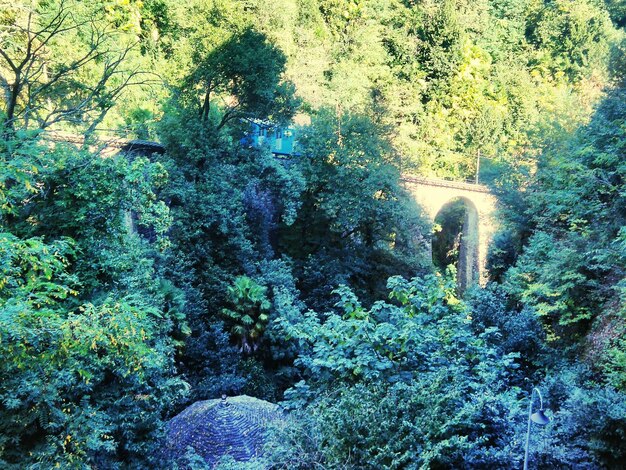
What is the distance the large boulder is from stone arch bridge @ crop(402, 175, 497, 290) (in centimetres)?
1108

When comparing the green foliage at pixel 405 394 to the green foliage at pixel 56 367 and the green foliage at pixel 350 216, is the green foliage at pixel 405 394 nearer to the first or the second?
the green foliage at pixel 56 367

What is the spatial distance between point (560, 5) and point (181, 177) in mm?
29823

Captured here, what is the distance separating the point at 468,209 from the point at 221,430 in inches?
643

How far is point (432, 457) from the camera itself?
17.9 feet

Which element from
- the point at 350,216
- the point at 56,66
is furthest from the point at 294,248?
the point at 56,66

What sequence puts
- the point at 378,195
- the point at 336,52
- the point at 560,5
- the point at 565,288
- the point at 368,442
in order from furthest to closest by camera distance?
the point at 560,5 < the point at 336,52 < the point at 378,195 < the point at 565,288 < the point at 368,442

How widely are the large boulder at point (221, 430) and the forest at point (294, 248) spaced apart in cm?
72

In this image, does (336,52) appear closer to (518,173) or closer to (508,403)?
(518,173)

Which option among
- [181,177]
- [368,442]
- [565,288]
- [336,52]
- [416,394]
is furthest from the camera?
[336,52]

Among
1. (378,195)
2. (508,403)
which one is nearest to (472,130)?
(378,195)

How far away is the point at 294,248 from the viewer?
17.3 metres

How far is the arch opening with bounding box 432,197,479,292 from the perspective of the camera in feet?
73.3

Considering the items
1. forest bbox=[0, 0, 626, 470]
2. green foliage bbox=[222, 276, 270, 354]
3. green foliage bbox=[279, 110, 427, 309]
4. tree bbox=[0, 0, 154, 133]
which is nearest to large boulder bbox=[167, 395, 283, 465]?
forest bbox=[0, 0, 626, 470]

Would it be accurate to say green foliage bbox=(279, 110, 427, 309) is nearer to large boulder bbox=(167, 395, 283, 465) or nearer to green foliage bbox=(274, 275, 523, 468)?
large boulder bbox=(167, 395, 283, 465)
